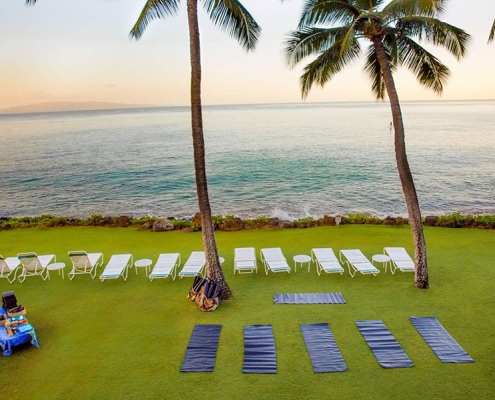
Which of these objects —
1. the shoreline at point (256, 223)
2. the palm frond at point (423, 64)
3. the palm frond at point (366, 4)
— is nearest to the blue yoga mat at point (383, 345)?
the palm frond at point (423, 64)

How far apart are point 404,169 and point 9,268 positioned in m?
11.7

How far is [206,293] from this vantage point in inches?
389

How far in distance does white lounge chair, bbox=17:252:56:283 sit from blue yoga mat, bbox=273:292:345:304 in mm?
7101

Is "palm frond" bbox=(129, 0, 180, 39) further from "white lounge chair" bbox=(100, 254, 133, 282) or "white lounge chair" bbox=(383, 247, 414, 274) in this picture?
"white lounge chair" bbox=(383, 247, 414, 274)

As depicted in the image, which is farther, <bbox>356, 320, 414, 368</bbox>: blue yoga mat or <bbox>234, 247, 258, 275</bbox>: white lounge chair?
<bbox>234, 247, 258, 275</bbox>: white lounge chair

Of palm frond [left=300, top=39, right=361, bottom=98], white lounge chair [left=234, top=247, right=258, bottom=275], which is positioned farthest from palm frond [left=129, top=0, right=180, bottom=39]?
white lounge chair [left=234, top=247, right=258, bottom=275]

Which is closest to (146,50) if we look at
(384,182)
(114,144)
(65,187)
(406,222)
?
(114,144)

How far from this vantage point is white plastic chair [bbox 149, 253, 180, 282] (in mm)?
11445

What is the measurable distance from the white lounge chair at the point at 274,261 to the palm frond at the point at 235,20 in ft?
20.1

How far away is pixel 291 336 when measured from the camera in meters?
8.54

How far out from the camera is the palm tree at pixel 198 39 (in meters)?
9.76

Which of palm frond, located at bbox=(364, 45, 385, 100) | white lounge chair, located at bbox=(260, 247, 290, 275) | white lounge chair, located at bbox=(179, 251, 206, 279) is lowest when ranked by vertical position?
white lounge chair, located at bbox=(179, 251, 206, 279)

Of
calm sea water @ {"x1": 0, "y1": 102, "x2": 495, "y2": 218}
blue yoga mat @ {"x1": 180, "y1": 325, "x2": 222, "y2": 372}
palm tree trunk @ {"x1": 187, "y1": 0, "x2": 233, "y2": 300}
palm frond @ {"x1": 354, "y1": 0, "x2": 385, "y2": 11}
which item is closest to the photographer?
blue yoga mat @ {"x1": 180, "y1": 325, "x2": 222, "y2": 372}

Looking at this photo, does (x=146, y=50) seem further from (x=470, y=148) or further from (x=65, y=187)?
(x=470, y=148)
